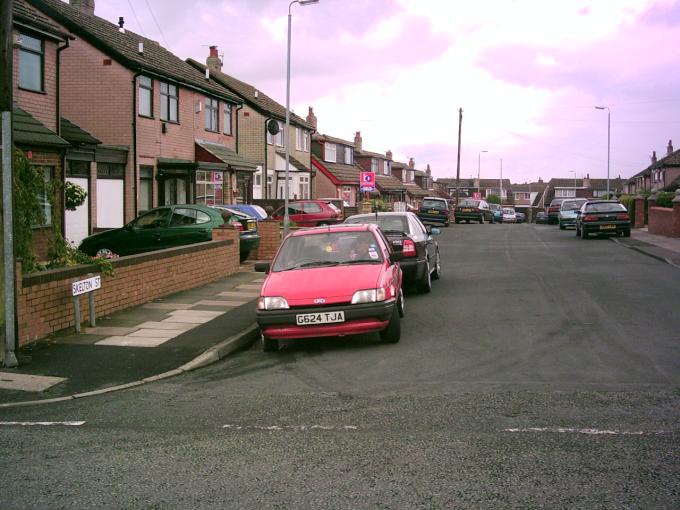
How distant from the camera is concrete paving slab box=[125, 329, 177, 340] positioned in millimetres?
9688

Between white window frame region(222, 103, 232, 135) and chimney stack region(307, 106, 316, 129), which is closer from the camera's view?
white window frame region(222, 103, 232, 135)

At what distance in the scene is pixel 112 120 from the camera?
26.6 m

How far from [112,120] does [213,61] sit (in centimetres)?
1956

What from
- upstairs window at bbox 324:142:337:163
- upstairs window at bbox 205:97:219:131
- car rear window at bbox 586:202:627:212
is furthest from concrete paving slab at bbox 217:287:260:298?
upstairs window at bbox 324:142:337:163

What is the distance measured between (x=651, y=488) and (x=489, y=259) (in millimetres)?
16808

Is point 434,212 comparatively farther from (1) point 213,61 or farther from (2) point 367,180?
(1) point 213,61

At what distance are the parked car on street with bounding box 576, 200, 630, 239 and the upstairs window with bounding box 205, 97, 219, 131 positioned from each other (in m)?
16.7

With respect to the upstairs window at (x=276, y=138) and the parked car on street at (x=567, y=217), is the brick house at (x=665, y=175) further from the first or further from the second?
the upstairs window at (x=276, y=138)

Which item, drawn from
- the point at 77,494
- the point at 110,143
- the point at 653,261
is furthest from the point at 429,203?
the point at 77,494

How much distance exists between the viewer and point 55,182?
9797 mm

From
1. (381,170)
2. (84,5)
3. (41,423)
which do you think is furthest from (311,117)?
(41,423)

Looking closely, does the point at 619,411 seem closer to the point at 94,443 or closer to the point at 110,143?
the point at 94,443

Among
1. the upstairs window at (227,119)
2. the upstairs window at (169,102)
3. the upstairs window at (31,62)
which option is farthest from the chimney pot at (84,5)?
the upstairs window at (31,62)

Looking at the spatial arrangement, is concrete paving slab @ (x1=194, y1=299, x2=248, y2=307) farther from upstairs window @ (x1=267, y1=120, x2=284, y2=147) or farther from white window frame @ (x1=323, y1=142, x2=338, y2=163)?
white window frame @ (x1=323, y1=142, x2=338, y2=163)
